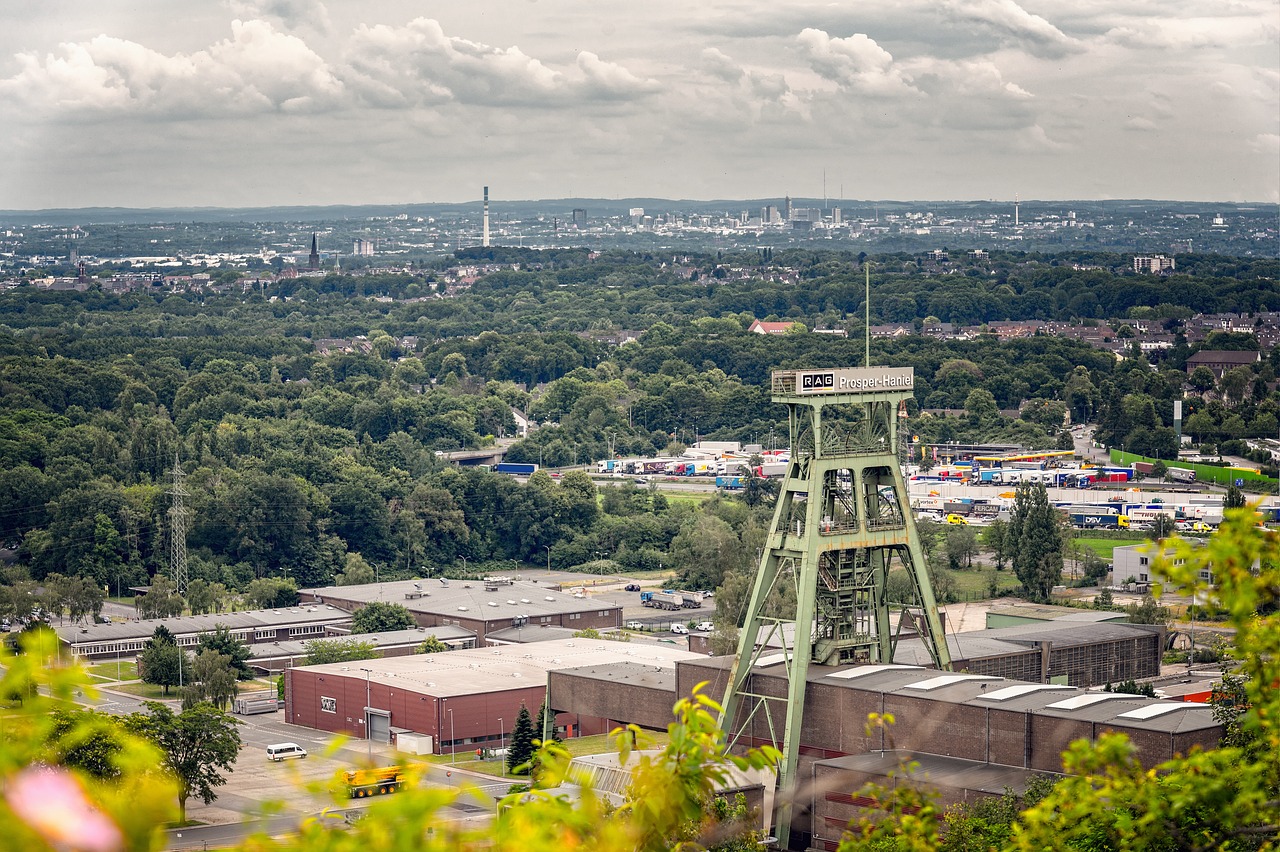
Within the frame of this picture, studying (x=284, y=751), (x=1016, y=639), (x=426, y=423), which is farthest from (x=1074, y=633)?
(x=426, y=423)

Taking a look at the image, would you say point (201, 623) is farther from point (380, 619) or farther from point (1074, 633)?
point (1074, 633)

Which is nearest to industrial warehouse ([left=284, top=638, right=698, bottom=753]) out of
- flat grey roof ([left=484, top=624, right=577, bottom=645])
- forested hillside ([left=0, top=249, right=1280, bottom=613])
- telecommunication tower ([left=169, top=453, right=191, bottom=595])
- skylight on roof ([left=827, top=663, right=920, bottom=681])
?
flat grey roof ([left=484, top=624, right=577, bottom=645])

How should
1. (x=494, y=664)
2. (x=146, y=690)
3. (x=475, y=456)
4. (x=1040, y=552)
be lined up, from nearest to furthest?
(x=494, y=664) < (x=146, y=690) < (x=1040, y=552) < (x=475, y=456)

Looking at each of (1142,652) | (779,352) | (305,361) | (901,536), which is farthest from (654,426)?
(901,536)

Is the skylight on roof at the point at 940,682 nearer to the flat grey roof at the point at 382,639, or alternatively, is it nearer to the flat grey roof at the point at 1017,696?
the flat grey roof at the point at 1017,696

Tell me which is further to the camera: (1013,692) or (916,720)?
(1013,692)

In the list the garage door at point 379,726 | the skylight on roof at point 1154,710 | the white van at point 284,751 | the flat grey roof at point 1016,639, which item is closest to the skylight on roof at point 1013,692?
the skylight on roof at point 1154,710
